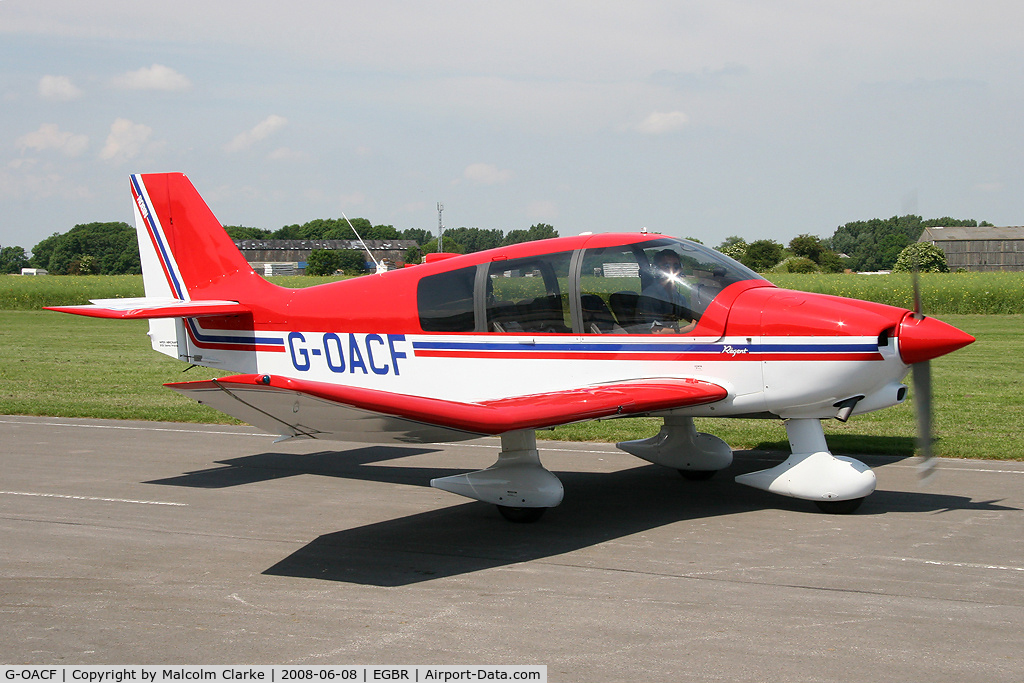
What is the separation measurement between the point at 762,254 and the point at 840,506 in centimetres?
4658

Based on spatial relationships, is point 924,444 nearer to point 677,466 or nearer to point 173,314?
point 677,466

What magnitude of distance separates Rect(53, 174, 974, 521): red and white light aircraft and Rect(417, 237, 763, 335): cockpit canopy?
1 centimetres

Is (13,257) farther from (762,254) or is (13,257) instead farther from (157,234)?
(157,234)

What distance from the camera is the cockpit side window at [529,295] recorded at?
306 inches

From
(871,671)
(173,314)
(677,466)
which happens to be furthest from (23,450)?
(871,671)

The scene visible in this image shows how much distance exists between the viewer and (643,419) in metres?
12.7

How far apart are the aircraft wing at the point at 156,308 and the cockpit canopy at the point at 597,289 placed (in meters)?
2.67

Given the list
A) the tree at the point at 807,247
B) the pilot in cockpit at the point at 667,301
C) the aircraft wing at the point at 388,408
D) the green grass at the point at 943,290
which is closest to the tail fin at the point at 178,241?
the aircraft wing at the point at 388,408

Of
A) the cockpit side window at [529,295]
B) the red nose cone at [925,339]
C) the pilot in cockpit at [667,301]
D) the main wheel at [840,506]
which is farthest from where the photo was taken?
the cockpit side window at [529,295]

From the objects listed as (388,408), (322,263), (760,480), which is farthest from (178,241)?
(322,263)

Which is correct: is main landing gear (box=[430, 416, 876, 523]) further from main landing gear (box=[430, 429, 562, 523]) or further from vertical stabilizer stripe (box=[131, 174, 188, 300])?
vertical stabilizer stripe (box=[131, 174, 188, 300])

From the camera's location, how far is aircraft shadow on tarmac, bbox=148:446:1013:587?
6.29 m

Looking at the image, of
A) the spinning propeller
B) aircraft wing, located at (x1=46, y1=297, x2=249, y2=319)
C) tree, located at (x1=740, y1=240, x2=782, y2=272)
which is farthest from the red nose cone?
tree, located at (x1=740, y1=240, x2=782, y2=272)

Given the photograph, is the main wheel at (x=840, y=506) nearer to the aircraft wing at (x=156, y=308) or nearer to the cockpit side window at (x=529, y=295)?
the cockpit side window at (x=529, y=295)
